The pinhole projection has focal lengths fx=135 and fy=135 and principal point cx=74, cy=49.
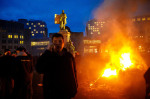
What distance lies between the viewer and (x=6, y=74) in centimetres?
440

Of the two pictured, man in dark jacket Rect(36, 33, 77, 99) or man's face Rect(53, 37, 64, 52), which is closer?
man in dark jacket Rect(36, 33, 77, 99)

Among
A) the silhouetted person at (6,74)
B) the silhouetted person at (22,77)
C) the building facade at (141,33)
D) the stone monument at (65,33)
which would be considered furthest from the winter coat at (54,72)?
the building facade at (141,33)

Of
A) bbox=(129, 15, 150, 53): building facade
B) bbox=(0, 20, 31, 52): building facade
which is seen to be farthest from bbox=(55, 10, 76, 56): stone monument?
bbox=(0, 20, 31, 52): building facade

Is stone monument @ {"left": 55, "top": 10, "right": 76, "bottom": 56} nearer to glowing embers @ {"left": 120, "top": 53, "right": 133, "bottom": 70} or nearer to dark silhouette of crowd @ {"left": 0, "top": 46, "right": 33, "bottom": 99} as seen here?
glowing embers @ {"left": 120, "top": 53, "right": 133, "bottom": 70}

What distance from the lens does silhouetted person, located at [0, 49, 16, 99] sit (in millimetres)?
4289

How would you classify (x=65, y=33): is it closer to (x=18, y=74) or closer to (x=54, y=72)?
(x=18, y=74)

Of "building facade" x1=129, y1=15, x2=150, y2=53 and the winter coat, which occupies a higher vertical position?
"building facade" x1=129, y1=15, x2=150, y2=53

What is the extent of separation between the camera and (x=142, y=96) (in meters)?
5.48

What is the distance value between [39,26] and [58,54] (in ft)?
316

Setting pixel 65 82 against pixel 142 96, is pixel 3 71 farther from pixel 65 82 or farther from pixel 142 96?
pixel 142 96

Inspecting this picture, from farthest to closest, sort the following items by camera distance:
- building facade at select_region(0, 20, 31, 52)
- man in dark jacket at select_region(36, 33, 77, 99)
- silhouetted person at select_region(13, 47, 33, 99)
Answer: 1. building facade at select_region(0, 20, 31, 52)
2. silhouetted person at select_region(13, 47, 33, 99)
3. man in dark jacket at select_region(36, 33, 77, 99)

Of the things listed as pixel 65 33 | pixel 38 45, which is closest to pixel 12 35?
pixel 38 45

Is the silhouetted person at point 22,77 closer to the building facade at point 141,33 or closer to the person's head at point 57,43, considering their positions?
the person's head at point 57,43

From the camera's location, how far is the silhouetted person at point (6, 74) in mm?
4289
